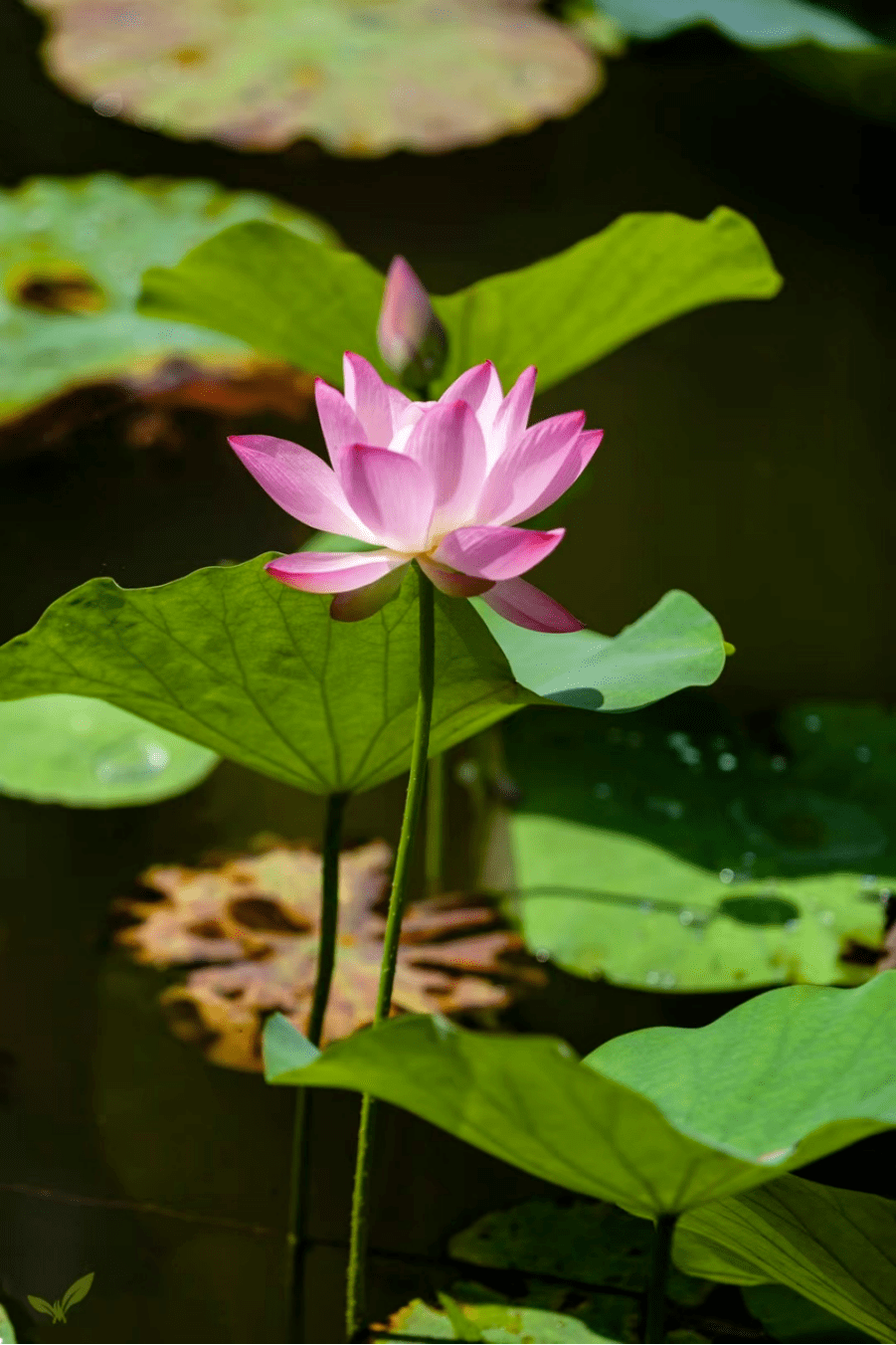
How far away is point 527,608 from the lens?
0.71 metres

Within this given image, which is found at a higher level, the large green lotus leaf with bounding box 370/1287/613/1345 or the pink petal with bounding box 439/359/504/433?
the pink petal with bounding box 439/359/504/433

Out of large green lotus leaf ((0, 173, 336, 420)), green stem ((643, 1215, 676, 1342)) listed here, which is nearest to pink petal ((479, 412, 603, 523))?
green stem ((643, 1215, 676, 1342))

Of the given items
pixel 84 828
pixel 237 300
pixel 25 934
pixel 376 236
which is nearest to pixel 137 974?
pixel 25 934

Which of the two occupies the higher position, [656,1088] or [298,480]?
[298,480]

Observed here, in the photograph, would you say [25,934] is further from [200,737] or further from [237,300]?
[237,300]

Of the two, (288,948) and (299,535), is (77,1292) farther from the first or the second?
(299,535)

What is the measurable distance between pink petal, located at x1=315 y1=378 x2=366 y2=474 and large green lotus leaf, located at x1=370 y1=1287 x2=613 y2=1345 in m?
0.59

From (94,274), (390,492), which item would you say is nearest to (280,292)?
(390,492)

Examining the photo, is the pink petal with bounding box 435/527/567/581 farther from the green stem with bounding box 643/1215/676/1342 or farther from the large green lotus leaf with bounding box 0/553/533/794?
the green stem with bounding box 643/1215/676/1342

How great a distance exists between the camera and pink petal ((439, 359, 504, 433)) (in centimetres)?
68

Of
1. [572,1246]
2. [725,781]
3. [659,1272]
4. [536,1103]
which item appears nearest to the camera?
[536,1103]

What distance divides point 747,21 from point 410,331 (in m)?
Answer: 1.77

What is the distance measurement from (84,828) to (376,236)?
4.47ft

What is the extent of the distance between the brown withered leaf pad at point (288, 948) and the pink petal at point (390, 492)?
62cm
